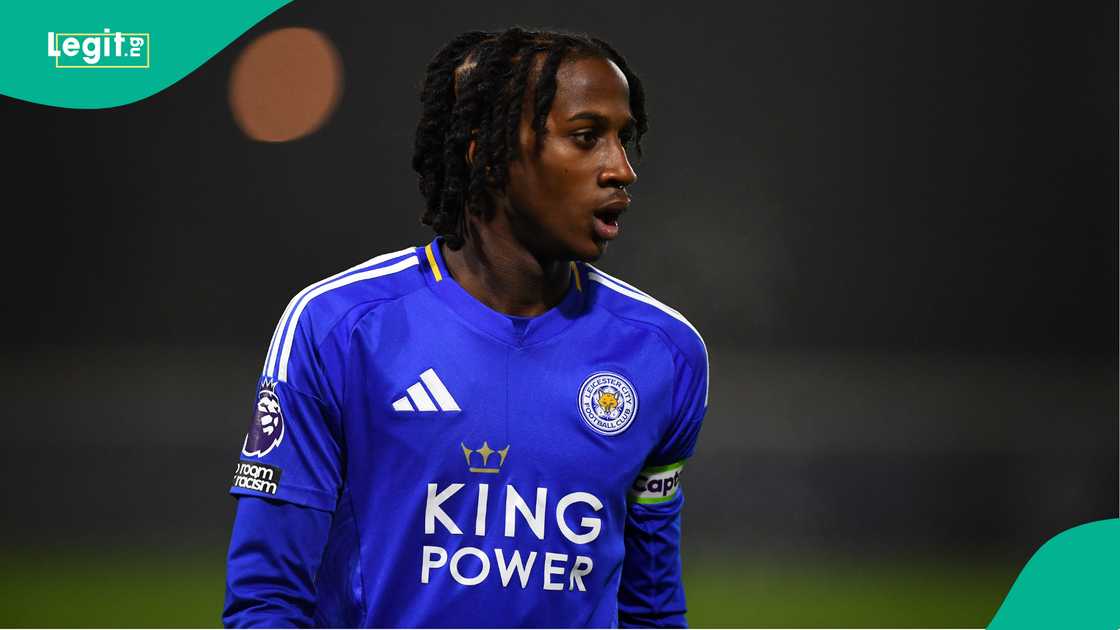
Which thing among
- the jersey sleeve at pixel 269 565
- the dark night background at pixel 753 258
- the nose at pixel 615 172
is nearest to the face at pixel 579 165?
the nose at pixel 615 172

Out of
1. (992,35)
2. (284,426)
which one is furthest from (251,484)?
(992,35)

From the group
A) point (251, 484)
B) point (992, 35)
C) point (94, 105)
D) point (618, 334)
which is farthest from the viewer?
point (992, 35)

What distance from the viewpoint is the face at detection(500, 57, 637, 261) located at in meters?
1.82

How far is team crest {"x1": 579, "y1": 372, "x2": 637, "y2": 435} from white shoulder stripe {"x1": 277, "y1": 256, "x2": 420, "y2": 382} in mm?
345

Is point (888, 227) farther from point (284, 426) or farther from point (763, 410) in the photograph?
point (284, 426)

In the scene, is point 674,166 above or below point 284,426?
above

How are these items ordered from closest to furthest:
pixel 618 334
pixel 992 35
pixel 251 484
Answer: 1. pixel 251 484
2. pixel 618 334
3. pixel 992 35

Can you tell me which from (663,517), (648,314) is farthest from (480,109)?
(663,517)

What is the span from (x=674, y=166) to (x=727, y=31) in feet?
1.53

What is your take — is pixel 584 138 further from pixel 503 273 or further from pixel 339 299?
pixel 339 299

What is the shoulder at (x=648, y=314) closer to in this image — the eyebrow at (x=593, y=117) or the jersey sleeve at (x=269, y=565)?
the eyebrow at (x=593, y=117)

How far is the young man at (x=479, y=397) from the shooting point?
176 cm

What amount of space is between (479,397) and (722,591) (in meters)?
2.32

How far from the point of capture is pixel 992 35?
396cm
